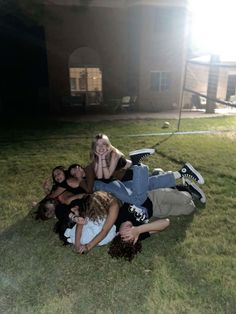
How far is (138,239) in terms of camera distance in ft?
11.7

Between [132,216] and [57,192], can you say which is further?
[57,192]

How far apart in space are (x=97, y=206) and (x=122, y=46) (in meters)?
14.1

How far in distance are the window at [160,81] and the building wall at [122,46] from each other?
0.22m

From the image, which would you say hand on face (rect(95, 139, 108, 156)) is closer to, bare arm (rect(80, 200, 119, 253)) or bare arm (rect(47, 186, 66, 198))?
bare arm (rect(47, 186, 66, 198))

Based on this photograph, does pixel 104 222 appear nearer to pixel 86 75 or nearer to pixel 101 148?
pixel 101 148

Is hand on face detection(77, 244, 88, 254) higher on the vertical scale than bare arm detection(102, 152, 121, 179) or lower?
lower

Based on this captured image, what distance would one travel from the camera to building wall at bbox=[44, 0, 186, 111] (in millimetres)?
14719

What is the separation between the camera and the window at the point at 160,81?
1633cm

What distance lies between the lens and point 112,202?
11.3 feet

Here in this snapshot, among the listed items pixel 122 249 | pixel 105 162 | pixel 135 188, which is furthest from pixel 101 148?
pixel 122 249

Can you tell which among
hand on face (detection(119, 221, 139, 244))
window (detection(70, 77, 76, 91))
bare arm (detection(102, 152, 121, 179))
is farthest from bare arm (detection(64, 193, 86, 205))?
window (detection(70, 77, 76, 91))

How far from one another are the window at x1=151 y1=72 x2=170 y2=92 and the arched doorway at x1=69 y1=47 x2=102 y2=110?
289cm

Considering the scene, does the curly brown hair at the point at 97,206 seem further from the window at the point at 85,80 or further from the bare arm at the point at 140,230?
the window at the point at 85,80

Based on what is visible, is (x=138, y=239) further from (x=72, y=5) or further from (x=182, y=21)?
(x=182, y=21)
